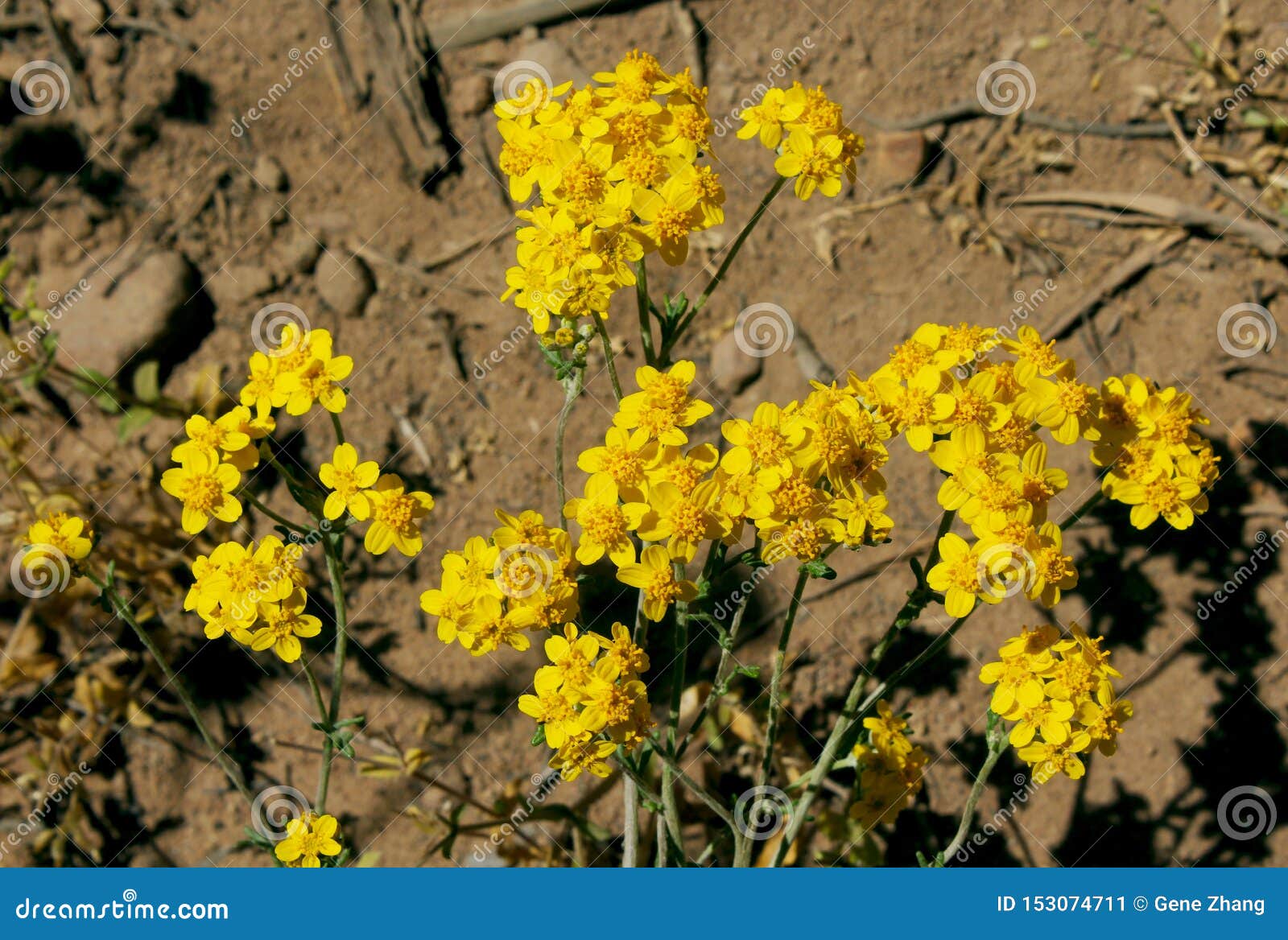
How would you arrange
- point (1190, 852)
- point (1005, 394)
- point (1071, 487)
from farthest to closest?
point (1071, 487) < point (1190, 852) < point (1005, 394)

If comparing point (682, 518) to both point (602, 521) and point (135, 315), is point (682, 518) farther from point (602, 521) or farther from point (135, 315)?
point (135, 315)

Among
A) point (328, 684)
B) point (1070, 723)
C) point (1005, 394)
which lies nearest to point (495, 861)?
point (328, 684)

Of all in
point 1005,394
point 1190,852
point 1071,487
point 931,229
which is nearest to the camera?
point 1005,394

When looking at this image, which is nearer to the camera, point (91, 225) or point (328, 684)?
point (328, 684)

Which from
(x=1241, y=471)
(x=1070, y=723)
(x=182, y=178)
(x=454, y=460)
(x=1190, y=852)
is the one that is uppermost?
(x=182, y=178)

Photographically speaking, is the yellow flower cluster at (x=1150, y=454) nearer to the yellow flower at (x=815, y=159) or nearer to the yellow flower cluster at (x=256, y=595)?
the yellow flower at (x=815, y=159)

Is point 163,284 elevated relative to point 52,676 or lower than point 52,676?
elevated

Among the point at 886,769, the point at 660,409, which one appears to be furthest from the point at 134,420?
the point at 886,769

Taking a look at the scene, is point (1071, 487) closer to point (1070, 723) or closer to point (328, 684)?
point (1070, 723)
